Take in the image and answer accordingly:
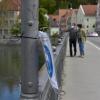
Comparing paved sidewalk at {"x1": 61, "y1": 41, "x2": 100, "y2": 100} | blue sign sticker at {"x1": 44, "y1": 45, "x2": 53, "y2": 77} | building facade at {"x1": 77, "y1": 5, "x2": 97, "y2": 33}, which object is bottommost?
building facade at {"x1": 77, "y1": 5, "x2": 97, "y2": 33}

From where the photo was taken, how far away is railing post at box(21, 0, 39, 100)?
4.43 metres

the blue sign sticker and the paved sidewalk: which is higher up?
the blue sign sticker

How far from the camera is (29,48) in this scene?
4.45 m

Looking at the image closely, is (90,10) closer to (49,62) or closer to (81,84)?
(81,84)

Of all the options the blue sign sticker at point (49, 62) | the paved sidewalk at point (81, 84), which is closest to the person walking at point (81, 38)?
the paved sidewalk at point (81, 84)

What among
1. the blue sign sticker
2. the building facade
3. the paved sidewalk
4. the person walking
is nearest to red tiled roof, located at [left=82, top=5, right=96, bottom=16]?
the building facade

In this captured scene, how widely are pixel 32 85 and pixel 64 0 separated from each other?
134cm

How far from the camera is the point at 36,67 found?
14.8ft

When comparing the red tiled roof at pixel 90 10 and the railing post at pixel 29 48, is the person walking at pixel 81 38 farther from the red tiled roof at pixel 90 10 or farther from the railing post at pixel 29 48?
the red tiled roof at pixel 90 10

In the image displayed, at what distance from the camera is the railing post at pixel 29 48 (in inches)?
174

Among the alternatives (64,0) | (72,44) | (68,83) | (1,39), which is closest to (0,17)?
(1,39)

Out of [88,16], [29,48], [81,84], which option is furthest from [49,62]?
[88,16]

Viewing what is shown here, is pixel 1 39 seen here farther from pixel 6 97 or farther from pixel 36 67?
pixel 36 67

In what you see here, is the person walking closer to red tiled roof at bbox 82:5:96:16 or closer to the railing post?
the railing post
